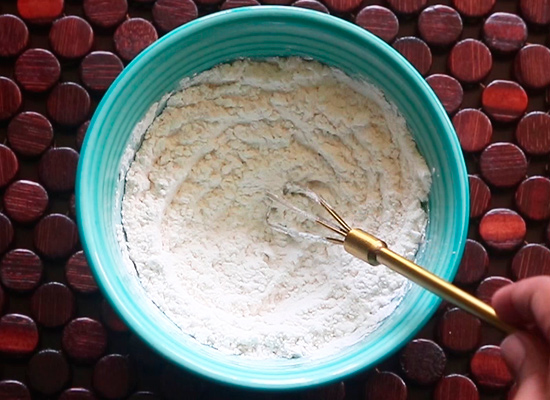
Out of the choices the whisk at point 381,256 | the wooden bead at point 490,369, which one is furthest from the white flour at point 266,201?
the wooden bead at point 490,369

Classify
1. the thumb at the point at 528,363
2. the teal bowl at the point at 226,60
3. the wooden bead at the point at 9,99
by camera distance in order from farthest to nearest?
the wooden bead at the point at 9,99
the teal bowl at the point at 226,60
the thumb at the point at 528,363

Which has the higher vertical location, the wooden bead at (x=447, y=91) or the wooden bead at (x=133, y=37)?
the wooden bead at (x=447, y=91)

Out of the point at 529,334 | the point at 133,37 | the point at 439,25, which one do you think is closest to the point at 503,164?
the point at 439,25

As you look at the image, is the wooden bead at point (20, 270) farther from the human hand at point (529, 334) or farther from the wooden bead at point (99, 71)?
the human hand at point (529, 334)

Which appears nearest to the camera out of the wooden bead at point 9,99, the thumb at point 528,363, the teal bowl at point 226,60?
the thumb at point 528,363

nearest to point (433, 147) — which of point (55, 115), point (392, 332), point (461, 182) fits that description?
point (461, 182)

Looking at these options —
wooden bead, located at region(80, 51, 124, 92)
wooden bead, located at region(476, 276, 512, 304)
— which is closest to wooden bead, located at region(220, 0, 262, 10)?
wooden bead, located at region(80, 51, 124, 92)

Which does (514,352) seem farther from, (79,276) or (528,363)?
(79,276)

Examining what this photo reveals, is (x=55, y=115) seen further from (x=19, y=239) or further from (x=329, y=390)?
(x=329, y=390)
